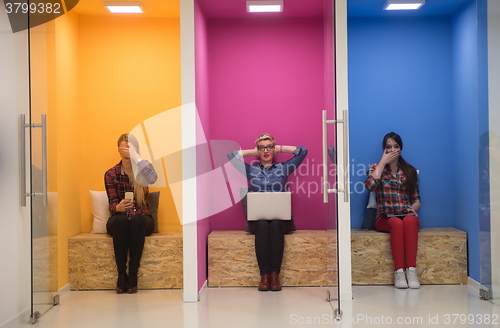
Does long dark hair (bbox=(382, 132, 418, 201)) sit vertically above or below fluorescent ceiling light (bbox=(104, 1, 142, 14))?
below

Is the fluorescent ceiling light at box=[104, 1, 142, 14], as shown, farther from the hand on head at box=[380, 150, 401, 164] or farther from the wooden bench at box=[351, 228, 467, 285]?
the wooden bench at box=[351, 228, 467, 285]

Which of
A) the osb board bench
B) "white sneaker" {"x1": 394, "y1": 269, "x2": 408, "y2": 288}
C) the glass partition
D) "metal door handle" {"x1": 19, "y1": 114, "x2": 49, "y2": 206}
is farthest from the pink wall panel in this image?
"metal door handle" {"x1": 19, "y1": 114, "x2": 49, "y2": 206}

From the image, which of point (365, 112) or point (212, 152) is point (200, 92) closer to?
point (212, 152)

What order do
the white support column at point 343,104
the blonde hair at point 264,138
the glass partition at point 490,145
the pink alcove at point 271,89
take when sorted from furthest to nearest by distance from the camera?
the pink alcove at point 271,89 < the blonde hair at point 264,138 < the white support column at point 343,104 < the glass partition at point 490,145

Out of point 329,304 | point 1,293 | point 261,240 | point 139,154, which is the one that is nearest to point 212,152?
point 139,154

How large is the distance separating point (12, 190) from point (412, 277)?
3.05 metres

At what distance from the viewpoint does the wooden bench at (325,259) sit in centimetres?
399

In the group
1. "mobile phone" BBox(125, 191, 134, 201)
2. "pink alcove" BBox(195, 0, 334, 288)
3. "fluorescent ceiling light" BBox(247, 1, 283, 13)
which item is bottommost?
"mobile phone" BBox(125, 191, 134, 201)

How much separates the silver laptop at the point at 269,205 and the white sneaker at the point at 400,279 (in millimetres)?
982

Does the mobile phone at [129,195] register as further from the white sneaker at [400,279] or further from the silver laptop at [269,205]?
the white sneaker at [400,279]

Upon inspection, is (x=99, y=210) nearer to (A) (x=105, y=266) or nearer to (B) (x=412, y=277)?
(A) (x=105, y=266)

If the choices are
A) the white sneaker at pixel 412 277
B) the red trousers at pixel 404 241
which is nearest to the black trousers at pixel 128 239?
the red trousers at pixel 404 241

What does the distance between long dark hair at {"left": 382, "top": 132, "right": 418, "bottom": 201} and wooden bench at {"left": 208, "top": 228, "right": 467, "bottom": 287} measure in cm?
40

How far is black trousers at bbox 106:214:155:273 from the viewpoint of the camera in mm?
3896
